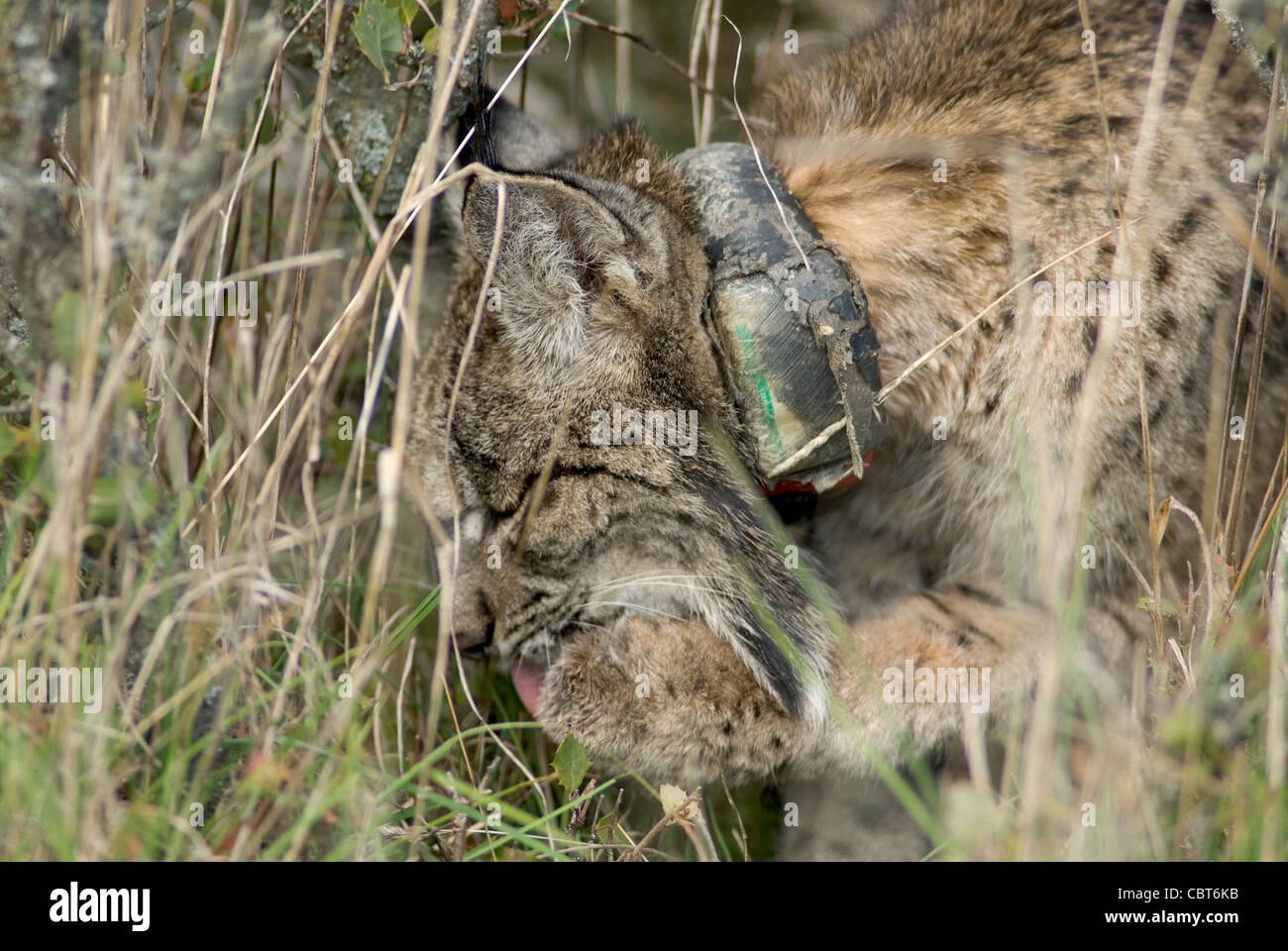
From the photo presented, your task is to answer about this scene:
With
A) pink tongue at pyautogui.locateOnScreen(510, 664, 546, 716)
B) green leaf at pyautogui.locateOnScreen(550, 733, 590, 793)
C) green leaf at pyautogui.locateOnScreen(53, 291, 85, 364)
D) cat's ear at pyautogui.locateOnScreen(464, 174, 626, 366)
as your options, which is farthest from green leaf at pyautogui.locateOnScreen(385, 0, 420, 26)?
green leaf at pyautogui.locateOnScreen(550, 733, 590, 793)

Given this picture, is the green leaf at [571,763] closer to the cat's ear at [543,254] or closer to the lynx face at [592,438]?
the lynx face at [592,438]

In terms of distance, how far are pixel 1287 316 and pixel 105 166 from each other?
7.47ft

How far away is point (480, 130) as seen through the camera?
2102mm

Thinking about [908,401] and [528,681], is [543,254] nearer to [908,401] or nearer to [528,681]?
[908,401]

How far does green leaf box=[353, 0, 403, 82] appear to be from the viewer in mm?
2229

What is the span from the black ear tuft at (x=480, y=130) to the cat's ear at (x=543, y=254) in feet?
0.47

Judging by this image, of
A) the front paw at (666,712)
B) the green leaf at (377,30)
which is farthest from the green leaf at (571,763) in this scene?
the green leaf at (377,30)

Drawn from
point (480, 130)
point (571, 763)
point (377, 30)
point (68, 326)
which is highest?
point (377, 30)

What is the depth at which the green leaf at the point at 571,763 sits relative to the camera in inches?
83.2

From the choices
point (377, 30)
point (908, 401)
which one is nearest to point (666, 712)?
point (908, 401)

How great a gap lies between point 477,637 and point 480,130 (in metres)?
1.01

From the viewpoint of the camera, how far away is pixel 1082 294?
2.16 meters
